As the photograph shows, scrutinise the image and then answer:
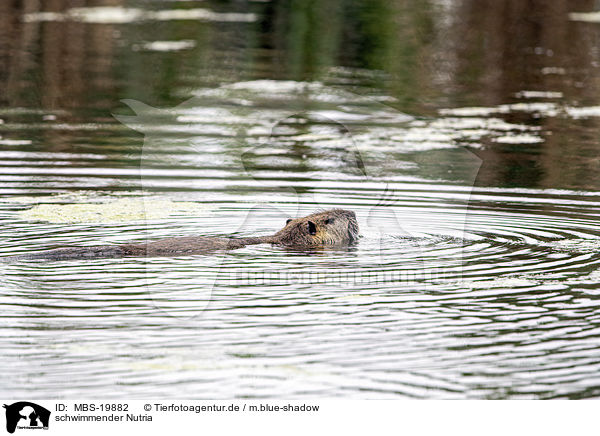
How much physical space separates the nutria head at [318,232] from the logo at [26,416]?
3380mm

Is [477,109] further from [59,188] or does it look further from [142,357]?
Answer: [142,357]

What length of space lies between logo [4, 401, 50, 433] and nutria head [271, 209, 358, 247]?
3.38 m

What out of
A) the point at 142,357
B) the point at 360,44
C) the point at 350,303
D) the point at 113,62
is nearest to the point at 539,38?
the point at 360,44

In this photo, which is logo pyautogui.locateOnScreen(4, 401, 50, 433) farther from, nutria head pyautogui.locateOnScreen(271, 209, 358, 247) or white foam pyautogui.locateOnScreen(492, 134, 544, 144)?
white foam pyautogui.locateOnScreen(492, 134, 544, 144)

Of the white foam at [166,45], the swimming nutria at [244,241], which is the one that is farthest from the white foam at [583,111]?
the white foam at [166,45]

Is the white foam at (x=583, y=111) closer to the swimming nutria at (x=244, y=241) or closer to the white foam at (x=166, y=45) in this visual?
the swimming nutria at (x=244, y=241)

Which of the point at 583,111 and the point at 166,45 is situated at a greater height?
the point at 583,111

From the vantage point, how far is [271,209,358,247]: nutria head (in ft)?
26.4

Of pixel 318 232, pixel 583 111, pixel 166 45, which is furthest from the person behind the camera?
pixel 166 45

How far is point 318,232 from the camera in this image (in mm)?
8094

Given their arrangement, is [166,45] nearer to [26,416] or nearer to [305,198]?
[305,198]

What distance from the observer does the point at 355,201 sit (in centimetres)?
966

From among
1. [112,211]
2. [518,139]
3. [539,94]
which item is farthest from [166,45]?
[112,211]

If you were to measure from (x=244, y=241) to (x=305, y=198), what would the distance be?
1.91 metres
